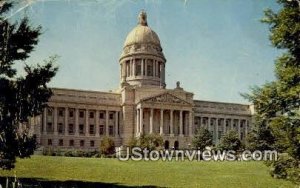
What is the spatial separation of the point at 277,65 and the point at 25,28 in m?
8.53

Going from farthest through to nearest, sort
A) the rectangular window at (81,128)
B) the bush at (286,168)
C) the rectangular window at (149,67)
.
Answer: the rectangular window at (149,67) → the rectangular window at (81,128) → the bush at (286,168)

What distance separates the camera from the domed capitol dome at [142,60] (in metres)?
80.9

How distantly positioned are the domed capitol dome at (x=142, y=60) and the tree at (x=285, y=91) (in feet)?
212

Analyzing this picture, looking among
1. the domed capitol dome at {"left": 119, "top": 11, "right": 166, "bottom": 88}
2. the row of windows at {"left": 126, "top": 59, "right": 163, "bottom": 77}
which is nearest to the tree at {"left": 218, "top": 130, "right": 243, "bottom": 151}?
the domed capitol dome at {"left": 119, "top": 11, "right": 166, "bottom": 88}

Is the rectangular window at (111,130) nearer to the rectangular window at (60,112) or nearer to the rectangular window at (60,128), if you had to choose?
the rectangular window at (60,128)

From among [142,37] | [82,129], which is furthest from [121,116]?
[142,37]

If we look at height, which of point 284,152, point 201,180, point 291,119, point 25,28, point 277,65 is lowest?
point 201,180

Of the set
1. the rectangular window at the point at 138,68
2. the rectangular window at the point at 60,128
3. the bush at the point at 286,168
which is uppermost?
the rectangular window at the point at 138,68

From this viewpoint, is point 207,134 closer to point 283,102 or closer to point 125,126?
point 125,126

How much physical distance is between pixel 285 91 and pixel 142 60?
6833 centimetres

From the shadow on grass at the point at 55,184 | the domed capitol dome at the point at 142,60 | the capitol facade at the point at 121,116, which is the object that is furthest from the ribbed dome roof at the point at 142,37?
the shadow on grass at the point at 55,184

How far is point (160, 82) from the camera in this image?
270ft

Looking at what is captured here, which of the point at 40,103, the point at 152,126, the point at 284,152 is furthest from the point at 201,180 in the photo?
the point at 152,126

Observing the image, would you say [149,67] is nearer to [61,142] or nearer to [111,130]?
[111,130]
